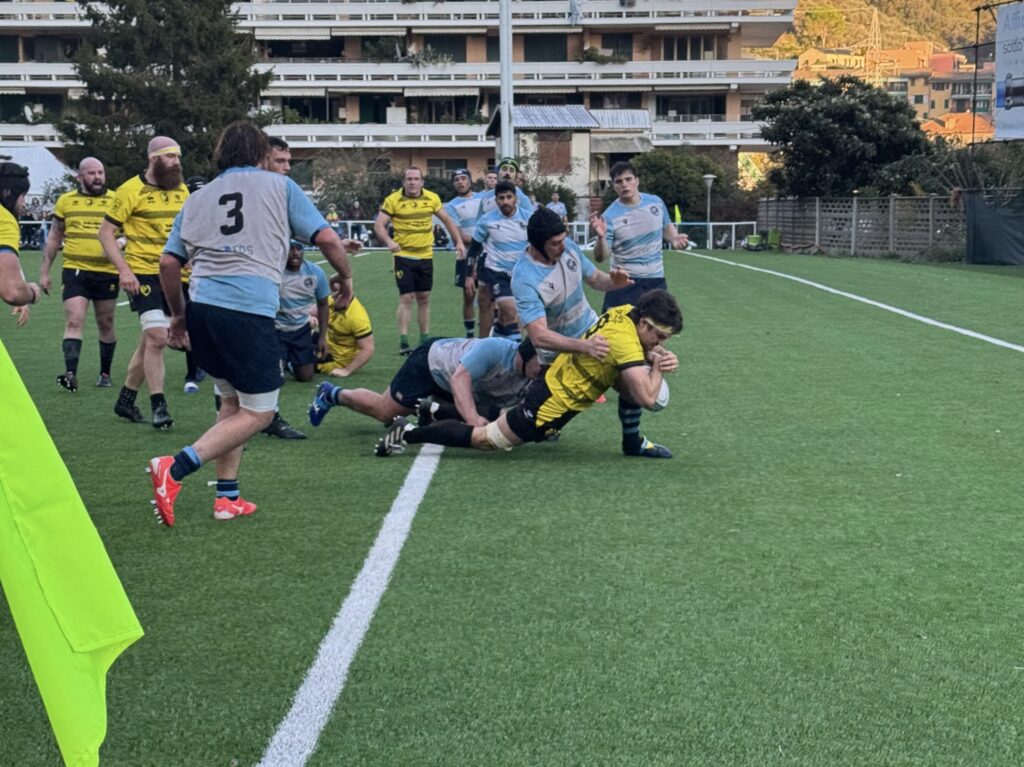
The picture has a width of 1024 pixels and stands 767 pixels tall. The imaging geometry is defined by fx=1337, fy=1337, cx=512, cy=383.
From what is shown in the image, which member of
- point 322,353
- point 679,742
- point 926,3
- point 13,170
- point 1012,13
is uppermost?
point 926,3

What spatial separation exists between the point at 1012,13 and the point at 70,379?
2949 centimetres

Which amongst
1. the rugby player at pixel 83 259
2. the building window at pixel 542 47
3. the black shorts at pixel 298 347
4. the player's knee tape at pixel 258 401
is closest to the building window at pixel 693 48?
the building window at pixel 542 47

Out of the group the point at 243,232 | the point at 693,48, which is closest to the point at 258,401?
the point at 243,232

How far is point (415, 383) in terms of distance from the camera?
8.58 m

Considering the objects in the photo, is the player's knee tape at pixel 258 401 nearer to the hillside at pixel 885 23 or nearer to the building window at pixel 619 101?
the building window at pixel 619 101

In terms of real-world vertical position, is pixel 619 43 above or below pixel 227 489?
above

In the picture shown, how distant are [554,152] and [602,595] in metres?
64.8

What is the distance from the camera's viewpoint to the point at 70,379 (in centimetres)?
1121

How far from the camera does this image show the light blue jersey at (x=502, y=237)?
1277 centimetres

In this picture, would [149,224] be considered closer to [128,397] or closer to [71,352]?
[128,397]

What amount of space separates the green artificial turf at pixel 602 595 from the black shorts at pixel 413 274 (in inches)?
179

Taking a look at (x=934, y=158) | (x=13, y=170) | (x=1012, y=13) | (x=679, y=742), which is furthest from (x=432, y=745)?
(x=934, y=158)

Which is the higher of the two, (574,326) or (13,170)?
(13,170)

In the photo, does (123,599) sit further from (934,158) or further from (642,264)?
(934,158)
